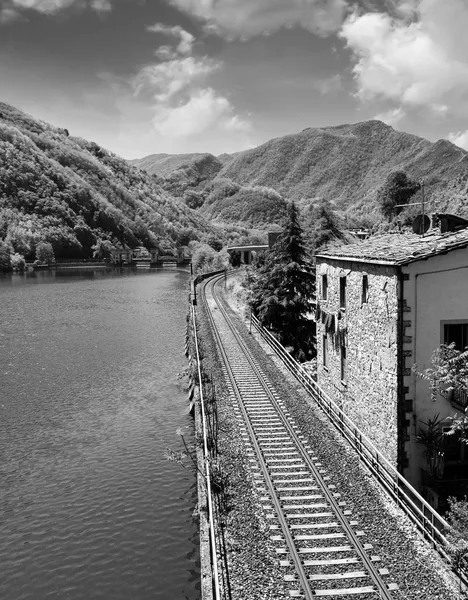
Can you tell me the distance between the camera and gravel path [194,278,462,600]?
11.3m

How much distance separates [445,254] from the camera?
55.5 feet

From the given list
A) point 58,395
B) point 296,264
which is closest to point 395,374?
point 296,264

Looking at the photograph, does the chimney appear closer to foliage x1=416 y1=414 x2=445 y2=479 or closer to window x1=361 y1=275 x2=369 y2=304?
window x1=361 y1=275 x2=369 y2=304

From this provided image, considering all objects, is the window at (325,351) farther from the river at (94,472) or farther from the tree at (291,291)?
the tree at (291,291)

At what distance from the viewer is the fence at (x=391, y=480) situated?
12477mm

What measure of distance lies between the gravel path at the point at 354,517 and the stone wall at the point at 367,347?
1356 mm

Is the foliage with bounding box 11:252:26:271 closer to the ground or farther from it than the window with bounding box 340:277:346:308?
farther from it

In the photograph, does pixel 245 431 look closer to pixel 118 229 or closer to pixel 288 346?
pixel 288 346

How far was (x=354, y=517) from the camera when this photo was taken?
46.0ft

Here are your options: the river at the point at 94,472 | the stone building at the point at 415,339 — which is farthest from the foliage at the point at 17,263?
the stone building at the point at 415,339

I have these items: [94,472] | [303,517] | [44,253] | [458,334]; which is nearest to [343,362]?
[458,334]

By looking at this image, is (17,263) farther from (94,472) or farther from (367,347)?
(367,347)

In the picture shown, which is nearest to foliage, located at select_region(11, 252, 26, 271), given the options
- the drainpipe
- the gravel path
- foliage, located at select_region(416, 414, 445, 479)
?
the gravel path

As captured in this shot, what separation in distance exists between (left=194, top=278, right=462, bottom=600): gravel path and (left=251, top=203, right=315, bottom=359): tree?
15.8 m
